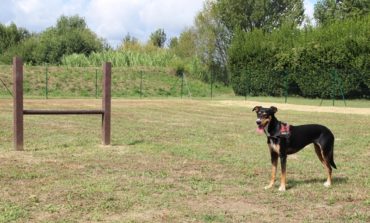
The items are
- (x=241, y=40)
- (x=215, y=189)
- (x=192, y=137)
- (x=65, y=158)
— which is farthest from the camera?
(x=241, y=40)

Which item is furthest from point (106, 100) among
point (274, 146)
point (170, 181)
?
point (274, 146)

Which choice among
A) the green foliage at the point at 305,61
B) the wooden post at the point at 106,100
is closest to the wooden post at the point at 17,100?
the wooden post at the point at 106,100

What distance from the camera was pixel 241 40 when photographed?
44500 mm

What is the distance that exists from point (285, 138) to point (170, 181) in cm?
176

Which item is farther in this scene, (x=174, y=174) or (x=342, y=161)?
(x=342, y=161)

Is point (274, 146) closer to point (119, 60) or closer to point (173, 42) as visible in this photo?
point (119, 60)

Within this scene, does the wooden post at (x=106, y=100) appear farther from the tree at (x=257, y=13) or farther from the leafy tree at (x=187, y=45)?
the leafy tree at (x=187, y=45)

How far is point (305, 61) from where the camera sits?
3891 cm

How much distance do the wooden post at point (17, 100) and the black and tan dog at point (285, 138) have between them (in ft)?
17.3

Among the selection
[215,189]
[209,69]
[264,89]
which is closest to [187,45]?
[209,69]

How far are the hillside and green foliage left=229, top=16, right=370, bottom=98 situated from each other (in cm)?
427

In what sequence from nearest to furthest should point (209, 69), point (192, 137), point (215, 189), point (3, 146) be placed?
1. point (215, 189)
2. point (3, 146)
3. point (192, 137)
4. point (209, 69)

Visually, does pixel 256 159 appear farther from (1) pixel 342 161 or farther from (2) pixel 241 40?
(2) pixel 241 40

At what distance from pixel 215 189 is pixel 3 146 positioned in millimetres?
5740
